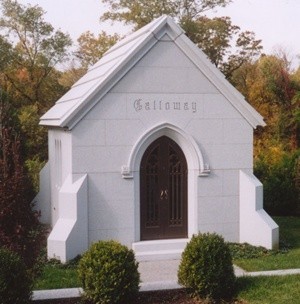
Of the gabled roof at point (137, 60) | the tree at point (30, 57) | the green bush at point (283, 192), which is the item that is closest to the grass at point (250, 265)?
the gabled roof at point (137, 60)

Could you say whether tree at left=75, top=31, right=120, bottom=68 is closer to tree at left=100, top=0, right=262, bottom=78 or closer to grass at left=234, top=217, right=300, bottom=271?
tree at left=100, top=0, right=262, bottom=78

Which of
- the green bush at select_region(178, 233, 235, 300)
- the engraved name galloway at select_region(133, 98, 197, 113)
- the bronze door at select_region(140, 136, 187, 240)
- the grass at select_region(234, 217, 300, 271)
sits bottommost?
the grass at select_region(234, 217, 300, 271)

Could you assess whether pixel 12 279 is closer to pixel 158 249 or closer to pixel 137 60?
pixel 158 249

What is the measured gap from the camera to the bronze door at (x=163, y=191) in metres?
13.9

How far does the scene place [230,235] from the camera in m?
14.2

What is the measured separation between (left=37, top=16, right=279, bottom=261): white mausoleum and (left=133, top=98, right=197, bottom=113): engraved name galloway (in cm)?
3

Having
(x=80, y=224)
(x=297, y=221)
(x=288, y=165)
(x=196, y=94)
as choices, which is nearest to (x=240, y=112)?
(x=196, y=94)

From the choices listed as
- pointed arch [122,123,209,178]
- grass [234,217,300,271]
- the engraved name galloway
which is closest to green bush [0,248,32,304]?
pointed arch [122,123,209,178]

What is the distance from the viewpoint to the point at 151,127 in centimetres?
1354

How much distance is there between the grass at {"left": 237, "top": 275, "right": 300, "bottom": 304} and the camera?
9.52 meters

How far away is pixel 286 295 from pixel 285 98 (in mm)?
27679

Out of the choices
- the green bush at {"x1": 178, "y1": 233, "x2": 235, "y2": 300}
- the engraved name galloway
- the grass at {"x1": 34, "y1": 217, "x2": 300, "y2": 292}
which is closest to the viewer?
the green bush at {"x1": 178, "y1": 233, "x2": 235, "y2": 300}

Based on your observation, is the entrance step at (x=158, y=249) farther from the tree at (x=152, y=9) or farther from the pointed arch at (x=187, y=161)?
the tree at (x=152, y=9)

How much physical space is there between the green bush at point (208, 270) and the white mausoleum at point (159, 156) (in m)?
3.40
